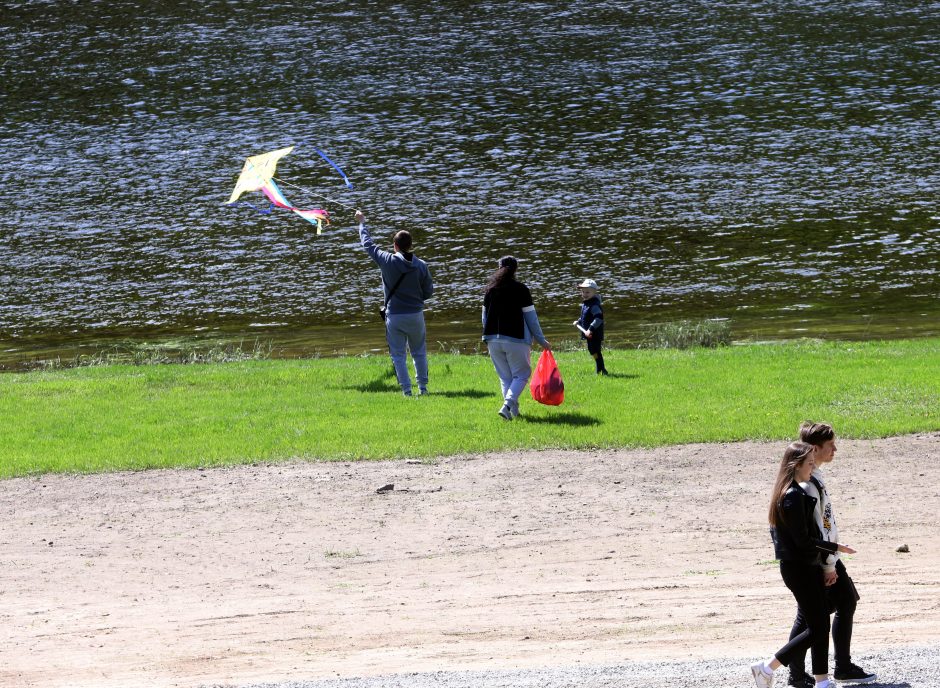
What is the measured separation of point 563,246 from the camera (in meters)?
36.3

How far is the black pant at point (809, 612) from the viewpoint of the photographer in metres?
7.04

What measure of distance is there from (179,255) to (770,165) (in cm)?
2037

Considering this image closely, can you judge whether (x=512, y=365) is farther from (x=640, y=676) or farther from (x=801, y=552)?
(x=801, y=552)

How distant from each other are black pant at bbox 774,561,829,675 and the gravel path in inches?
15.7

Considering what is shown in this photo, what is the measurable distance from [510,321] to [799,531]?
7785 mm

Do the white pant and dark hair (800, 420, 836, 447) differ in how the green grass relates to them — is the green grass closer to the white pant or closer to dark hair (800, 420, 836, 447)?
the white pant

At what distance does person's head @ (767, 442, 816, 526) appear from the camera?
689 cm

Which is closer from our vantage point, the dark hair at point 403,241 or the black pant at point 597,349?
the dark hair at point 403,241

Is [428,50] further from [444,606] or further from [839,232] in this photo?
[444,606]

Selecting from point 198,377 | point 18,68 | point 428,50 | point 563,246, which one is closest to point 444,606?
point 198,377

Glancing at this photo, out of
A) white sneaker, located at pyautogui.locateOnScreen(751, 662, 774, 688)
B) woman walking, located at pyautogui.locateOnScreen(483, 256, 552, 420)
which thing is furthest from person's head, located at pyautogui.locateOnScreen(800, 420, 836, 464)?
woman walking, located at pyautogui.locateOnScreen(483, 256, 552, 420)


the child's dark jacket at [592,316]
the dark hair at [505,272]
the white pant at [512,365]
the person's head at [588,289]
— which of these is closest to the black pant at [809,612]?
the dark hair at [505,272]

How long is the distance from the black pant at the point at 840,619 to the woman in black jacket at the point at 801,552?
0.07 m

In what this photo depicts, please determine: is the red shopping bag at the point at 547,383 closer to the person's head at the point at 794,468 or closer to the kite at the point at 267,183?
the kite at the point at 267,183
